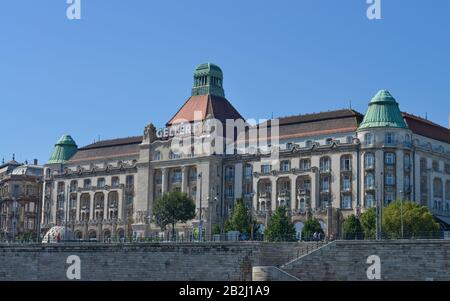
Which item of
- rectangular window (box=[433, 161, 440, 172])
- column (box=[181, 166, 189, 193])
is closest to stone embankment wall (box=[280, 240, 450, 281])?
rectangular window (box=[433, 161, 440, 172])

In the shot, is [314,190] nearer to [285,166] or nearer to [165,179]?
[285,166]

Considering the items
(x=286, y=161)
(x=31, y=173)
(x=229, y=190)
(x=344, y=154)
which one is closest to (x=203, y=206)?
(x=229, y=190)

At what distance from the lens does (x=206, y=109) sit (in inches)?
5290

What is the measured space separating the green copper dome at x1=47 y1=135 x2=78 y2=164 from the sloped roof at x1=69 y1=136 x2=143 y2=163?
1715mm

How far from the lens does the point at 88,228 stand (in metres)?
142

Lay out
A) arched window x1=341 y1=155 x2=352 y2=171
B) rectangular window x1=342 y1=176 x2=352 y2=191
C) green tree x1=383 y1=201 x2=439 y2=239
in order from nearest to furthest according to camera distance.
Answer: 1. green tree x1=383 y1=201 x2=439 y2=239
2. rectangular window x1=342 y1=176 x2=352 y2=191
3. arched window x1=341 y1=155 x2=352 y2=171

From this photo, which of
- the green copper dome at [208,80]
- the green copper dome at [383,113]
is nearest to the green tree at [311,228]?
the green copper dome at [383,113]

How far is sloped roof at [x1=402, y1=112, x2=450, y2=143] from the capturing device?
120938mm

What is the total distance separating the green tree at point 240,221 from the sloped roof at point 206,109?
68.6 ft

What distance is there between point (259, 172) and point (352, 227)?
2334 centimetres

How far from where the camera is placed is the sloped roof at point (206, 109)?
13425 cm

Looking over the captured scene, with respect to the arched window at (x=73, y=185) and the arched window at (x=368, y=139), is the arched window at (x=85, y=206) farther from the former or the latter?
the arched window at (x=368, y=139)

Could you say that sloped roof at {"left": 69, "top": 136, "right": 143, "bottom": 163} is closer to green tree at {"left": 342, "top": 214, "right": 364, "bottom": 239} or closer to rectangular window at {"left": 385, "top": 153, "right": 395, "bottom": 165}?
rectangular window at {"left": 385, "top": 153, "right": 395, "bottom": 165}

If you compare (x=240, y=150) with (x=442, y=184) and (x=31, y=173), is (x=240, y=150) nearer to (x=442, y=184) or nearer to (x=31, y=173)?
(x=442, y=184)
